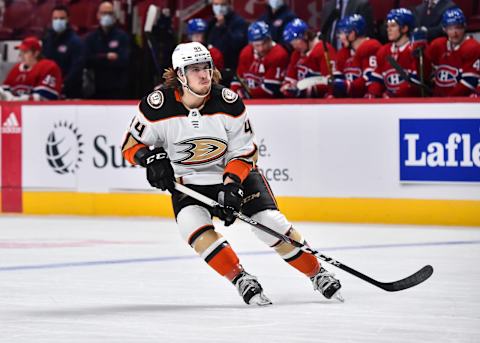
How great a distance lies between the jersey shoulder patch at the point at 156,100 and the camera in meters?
6.11

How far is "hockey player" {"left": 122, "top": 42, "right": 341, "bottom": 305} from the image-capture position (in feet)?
19.7

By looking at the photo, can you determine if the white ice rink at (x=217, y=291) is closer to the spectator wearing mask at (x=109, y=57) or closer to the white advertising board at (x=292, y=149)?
the white advertising board at (x=292, y=149)

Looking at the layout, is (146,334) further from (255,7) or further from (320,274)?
(255,7)

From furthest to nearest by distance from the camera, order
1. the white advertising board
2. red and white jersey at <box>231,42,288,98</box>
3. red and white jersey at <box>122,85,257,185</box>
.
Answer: red and white jersey at <box>231,42,288,98</box>
the white advertising board
red and white jersey at <box>122,85,257,185</box>

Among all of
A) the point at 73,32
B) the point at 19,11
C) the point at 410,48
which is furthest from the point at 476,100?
the point at 19,11

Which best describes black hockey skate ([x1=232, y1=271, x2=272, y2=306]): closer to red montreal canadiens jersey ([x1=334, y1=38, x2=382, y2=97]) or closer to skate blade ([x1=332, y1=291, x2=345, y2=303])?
skate blade ([x1=332, y1=291, x2=345, y2=303])

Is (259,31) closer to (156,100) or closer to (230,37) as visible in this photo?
(230,37)

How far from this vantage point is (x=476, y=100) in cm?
985

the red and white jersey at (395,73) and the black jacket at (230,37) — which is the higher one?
the black jacket at (230,37)

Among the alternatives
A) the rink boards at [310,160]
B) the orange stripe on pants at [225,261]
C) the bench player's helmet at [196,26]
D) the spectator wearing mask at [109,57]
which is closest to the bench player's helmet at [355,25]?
the rink boards at [310,160]

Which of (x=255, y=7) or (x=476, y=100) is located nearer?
(x=476, y=100)

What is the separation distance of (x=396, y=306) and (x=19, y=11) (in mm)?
10207

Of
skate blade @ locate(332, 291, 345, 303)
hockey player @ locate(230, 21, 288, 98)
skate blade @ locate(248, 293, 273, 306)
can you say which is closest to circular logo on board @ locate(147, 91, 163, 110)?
skate blade @ locate(248, 293, 273, 306)

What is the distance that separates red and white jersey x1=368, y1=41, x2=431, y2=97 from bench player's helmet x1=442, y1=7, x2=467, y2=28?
1.29 feet
